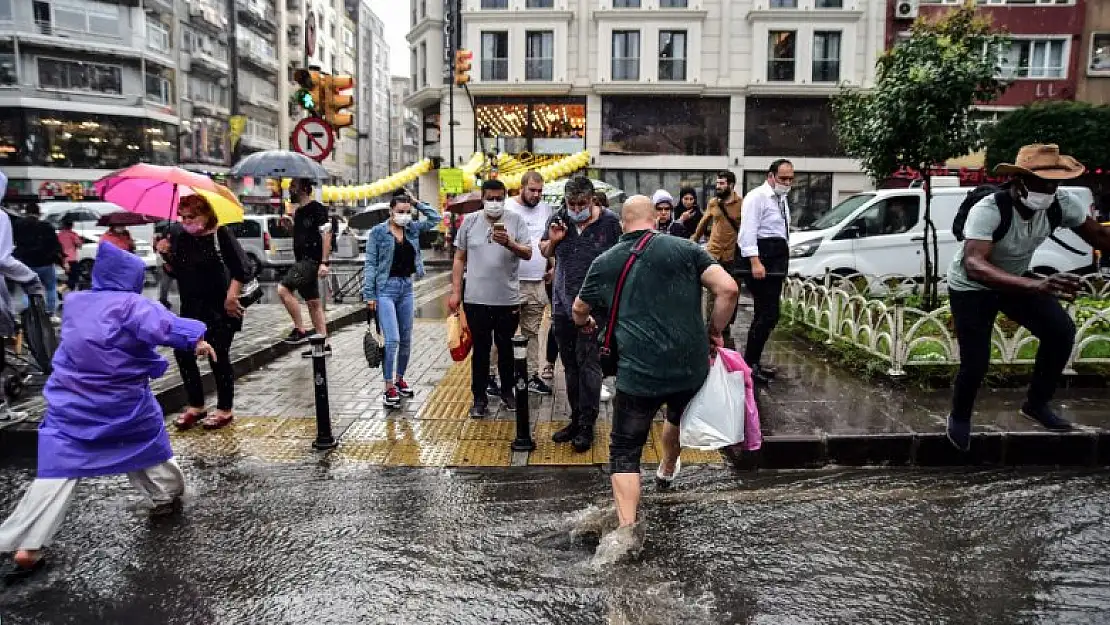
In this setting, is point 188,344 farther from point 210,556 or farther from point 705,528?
point 705,528

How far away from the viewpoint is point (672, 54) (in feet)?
110

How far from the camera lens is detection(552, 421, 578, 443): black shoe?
5637 mm

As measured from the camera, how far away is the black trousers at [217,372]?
19.8ft

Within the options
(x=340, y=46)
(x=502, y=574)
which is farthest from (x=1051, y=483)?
(x=340, y=46)

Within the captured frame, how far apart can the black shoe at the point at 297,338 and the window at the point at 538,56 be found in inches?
1067

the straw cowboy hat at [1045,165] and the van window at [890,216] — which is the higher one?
the straw cowboy hat at [1045,165]

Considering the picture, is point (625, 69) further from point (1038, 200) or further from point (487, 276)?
point (1038, 200)

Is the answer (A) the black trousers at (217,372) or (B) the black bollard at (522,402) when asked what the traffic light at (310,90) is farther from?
(B) the black bollard at (522,402)

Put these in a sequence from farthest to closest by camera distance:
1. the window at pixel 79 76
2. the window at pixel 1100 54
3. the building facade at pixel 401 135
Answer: the building facade at pixel 401 135
the window at pixel 79 76
the window at pixel 1100 54

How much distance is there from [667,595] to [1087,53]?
35.9 m

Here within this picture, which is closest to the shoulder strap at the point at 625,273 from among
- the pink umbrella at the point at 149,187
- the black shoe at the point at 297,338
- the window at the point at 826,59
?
the pink umbrella at the point at 149,187

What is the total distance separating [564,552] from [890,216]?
34.4ft

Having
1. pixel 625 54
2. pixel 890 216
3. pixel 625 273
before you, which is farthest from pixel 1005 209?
pixel 625 54

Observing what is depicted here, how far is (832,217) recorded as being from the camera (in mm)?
13102
